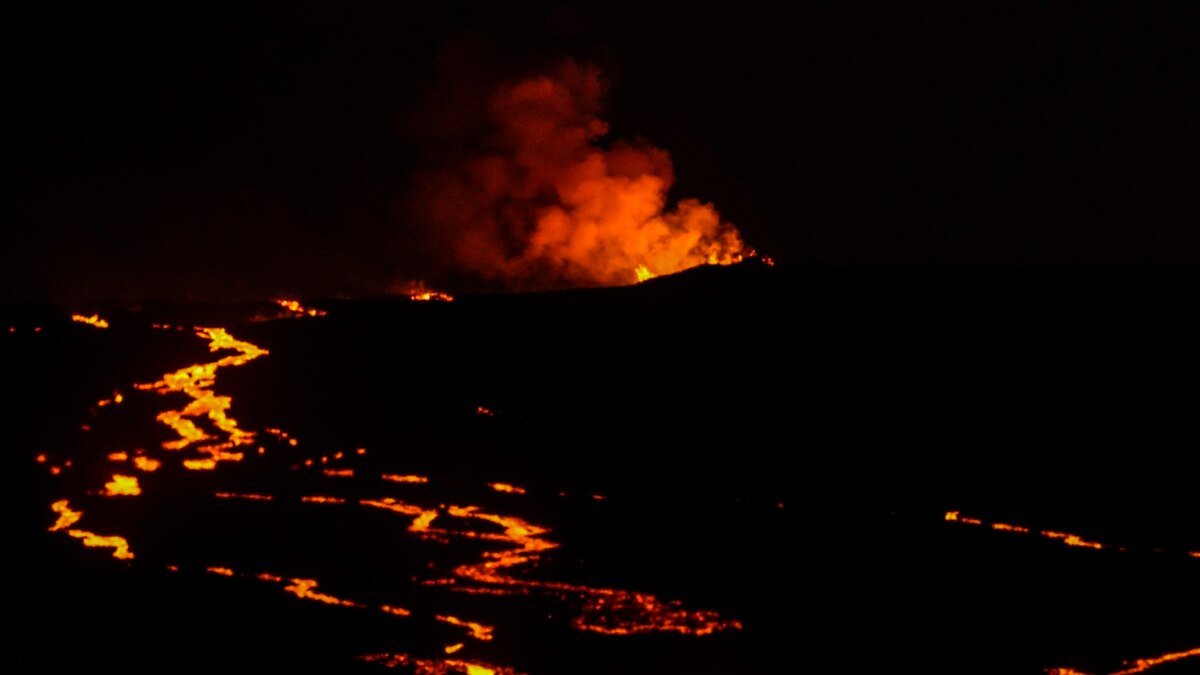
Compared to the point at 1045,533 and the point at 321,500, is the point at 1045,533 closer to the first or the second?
the point at 1045,533

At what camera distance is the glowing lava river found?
7.87 m

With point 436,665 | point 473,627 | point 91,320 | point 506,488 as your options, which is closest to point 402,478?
point 506,488

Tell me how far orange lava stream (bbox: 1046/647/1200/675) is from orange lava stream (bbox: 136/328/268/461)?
7.25 m

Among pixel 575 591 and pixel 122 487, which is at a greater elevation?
pixel 122 487

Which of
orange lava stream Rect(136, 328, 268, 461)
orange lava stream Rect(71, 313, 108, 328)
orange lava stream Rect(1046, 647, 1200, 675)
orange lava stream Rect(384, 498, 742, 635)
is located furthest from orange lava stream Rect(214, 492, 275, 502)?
orange lava stream Rect(1046, 647, 1200, 675)

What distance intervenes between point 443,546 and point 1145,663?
485 cm

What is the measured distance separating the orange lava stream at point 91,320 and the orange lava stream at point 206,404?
45.4 inches

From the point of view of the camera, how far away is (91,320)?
50.0 ft

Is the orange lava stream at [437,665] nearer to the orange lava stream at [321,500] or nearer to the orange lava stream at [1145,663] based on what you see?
the orange lava stream at [321,500]

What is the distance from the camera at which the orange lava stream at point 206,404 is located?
38.2ft

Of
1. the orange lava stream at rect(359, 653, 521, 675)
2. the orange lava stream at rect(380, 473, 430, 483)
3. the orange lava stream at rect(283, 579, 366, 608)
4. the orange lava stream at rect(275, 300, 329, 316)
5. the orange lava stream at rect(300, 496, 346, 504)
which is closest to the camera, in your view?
the orange lava stream at rect(359, 653, 521, 675)

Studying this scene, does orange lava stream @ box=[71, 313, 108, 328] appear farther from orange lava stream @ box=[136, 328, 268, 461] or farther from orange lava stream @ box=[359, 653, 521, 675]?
orange lava stream @ box=[359, 653, 521, 675]

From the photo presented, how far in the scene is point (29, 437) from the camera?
12148 mm

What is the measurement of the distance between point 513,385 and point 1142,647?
23.0 feet
